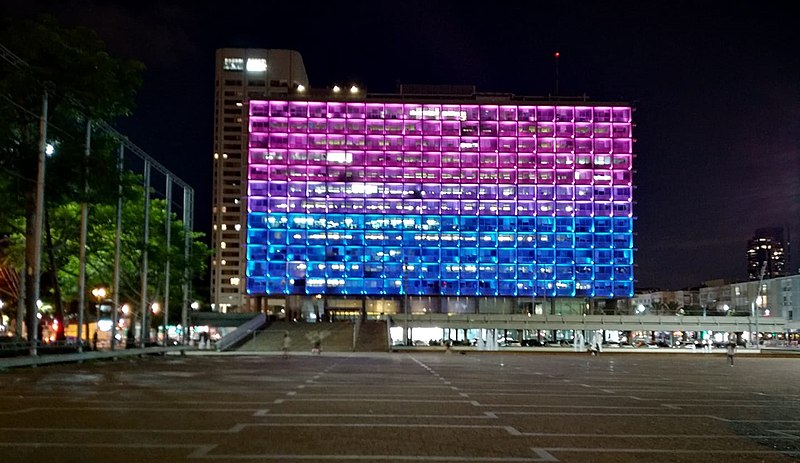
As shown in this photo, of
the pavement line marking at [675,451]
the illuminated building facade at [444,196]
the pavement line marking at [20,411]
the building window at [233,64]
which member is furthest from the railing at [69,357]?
the building window at [233,64]

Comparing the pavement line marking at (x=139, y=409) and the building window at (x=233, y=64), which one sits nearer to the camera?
the pavement line marking at (x=139, y=409)

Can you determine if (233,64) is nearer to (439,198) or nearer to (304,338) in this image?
(439,198)

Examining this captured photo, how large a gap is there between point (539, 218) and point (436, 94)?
1080 inches

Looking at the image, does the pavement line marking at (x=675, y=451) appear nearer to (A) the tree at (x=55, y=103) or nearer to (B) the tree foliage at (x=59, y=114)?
(A) the tree at (x=55, y=103)

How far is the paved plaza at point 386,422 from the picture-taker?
35.6 feet

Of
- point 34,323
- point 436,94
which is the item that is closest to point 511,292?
point 436,94

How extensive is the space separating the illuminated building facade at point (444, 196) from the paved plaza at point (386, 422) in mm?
102951

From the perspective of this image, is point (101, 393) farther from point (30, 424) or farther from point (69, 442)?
point (69, 442)

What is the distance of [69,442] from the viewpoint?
448 inches

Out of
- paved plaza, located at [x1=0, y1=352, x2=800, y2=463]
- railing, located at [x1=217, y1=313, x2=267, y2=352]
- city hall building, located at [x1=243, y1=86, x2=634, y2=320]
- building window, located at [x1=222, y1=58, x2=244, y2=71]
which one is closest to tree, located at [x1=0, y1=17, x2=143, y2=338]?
paved plaza, located at [x1=0, y1=352, x2=800, y2=463]

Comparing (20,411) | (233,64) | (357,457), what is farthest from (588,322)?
(233,64)

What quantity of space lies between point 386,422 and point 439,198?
116 metres

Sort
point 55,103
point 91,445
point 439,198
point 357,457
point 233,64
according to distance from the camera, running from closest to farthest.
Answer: point 357,457, point 91,445, point 55,103, point 439,198, point 233,64

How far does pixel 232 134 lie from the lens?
191500mm
